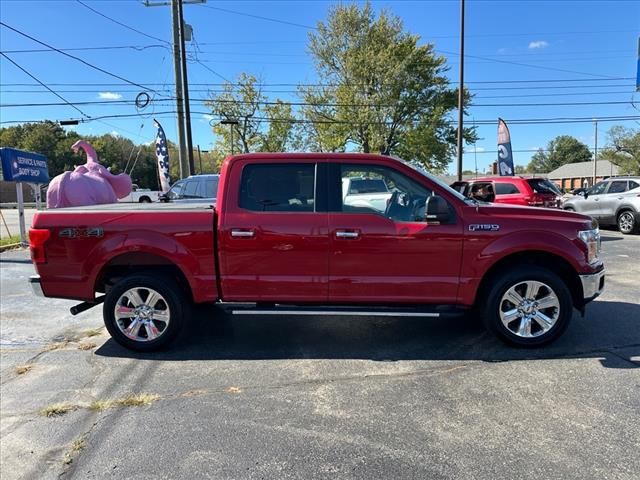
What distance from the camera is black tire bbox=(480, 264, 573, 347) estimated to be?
174 inches

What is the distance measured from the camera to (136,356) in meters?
4.69

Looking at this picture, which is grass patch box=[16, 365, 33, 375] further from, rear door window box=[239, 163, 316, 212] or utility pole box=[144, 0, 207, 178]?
utility pole box=[144, 0, 207, 178]

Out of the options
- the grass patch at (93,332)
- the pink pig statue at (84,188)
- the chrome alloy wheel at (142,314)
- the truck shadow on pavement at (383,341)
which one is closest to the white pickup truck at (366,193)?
the truck shadow on pavement at (383,341)

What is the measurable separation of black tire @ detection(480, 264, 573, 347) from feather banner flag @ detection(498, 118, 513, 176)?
19.3m

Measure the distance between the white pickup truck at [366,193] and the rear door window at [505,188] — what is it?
365 inches

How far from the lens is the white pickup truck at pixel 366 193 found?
14.9 feet

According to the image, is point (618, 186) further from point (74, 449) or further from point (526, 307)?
point (74, 449)

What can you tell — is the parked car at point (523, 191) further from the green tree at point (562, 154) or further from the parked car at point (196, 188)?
the green tree at point (562, 154)

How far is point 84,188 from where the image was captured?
8797mm

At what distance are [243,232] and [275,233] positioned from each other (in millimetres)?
310

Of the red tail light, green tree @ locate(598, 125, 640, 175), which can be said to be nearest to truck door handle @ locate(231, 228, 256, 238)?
the red tail light

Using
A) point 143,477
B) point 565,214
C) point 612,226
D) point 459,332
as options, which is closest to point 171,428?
point 143,477

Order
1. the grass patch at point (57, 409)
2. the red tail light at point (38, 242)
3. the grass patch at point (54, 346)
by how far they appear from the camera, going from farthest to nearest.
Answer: the grass patch at point (54, 346), the red tail light at point (38, 242), the grass patch at point (57, 409)

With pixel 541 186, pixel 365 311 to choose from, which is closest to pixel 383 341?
pixel 365 311
